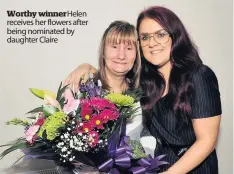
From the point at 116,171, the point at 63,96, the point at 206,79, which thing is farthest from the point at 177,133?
the point at 63,96

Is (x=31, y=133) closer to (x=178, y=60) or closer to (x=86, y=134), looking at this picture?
(x=86, y=134)

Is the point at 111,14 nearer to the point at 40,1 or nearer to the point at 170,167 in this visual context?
the point at 40,1

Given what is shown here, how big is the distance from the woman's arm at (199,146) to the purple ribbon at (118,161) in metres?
0.22

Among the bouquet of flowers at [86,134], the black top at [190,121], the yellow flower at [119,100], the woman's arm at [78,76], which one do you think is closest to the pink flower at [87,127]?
the bouquet of flowers at [86,134]

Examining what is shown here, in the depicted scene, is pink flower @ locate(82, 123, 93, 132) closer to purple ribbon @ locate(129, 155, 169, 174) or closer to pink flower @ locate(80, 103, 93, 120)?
pink flower @ locate(80, 103, 93, 120)

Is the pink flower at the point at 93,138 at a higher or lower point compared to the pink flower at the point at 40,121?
lower

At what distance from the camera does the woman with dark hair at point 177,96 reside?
128 cm

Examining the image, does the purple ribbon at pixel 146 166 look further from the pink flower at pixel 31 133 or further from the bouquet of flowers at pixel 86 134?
the pink flower at pixel 31 133

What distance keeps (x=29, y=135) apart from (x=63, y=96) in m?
0.19

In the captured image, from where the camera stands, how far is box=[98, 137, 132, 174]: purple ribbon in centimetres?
110

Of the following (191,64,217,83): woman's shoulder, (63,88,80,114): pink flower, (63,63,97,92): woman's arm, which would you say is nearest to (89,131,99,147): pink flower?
(63,88,80,114): pink flower

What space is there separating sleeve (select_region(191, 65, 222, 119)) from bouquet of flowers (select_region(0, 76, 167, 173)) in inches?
10.9

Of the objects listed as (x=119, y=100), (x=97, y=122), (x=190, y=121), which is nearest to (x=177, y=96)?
(x=190, y=121)

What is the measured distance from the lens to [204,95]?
4.19 ft
